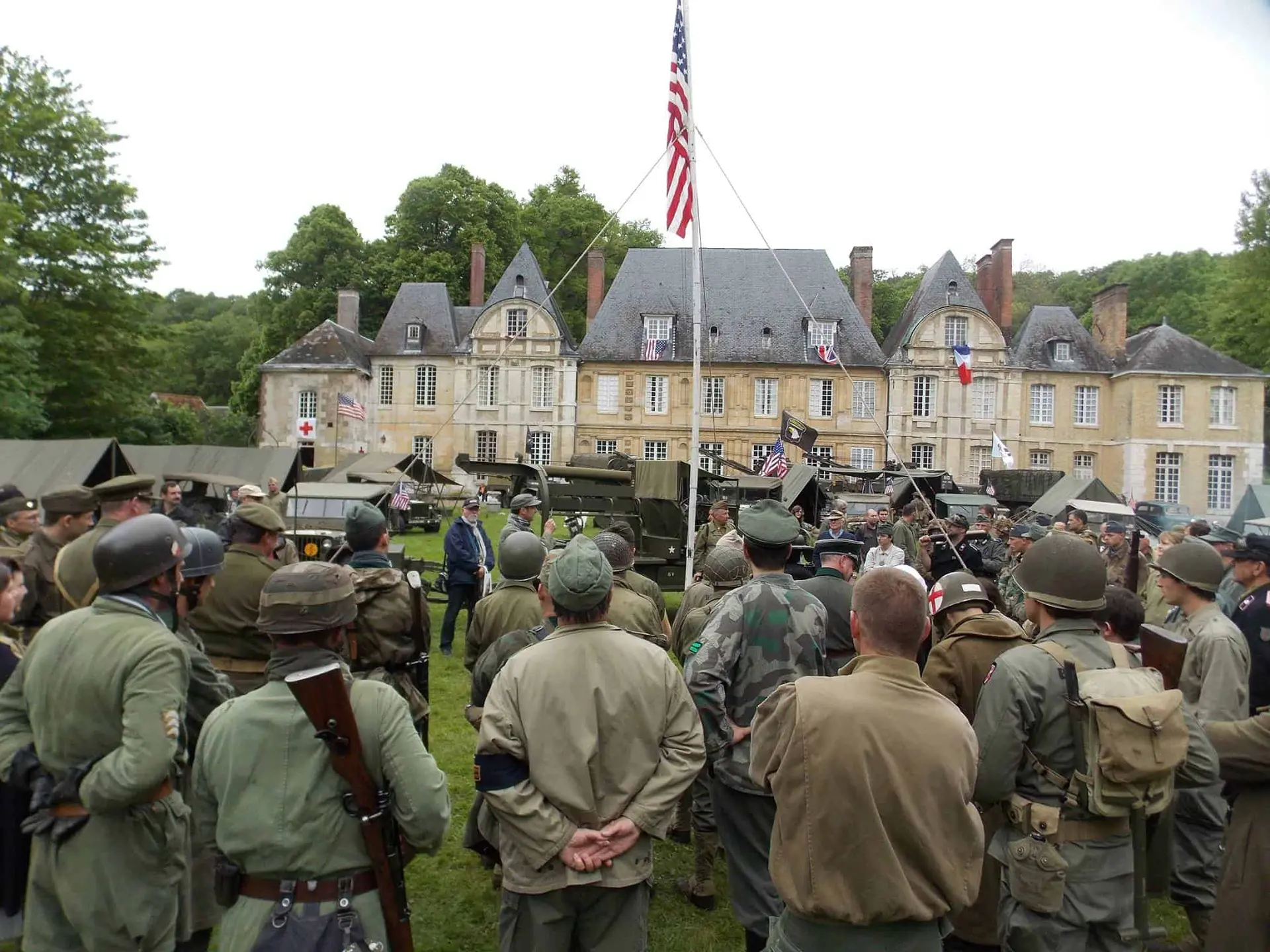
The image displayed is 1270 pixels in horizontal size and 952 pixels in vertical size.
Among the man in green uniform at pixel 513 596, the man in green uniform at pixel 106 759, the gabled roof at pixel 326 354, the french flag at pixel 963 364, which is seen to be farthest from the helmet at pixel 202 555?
the gabled roof at pixel 326 354

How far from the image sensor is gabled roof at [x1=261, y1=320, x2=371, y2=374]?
1761 inches

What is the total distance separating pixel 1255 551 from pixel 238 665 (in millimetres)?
6231

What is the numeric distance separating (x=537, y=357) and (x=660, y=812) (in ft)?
139

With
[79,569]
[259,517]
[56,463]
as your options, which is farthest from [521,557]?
[56,463]

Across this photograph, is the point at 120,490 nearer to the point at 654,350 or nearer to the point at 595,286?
the point at 654,350

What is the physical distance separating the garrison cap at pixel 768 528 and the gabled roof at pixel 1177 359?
45.2 m

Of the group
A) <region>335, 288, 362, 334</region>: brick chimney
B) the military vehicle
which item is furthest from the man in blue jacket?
<region>335, 288, 362, 334</region>: brick chimney

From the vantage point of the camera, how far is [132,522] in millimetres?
3619

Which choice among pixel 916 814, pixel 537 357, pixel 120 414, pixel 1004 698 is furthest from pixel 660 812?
pixel 537 357

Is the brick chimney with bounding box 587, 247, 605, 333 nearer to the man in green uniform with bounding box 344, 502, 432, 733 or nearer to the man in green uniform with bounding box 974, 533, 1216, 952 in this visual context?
the man in green uniform with bounding box 344, 502, 432, 733

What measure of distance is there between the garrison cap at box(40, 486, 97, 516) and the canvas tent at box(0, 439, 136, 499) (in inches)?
519

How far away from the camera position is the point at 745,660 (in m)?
4.54

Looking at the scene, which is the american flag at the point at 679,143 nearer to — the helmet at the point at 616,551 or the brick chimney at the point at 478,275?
the helmet at the point at 616,551

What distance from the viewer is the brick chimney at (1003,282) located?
45.3m
